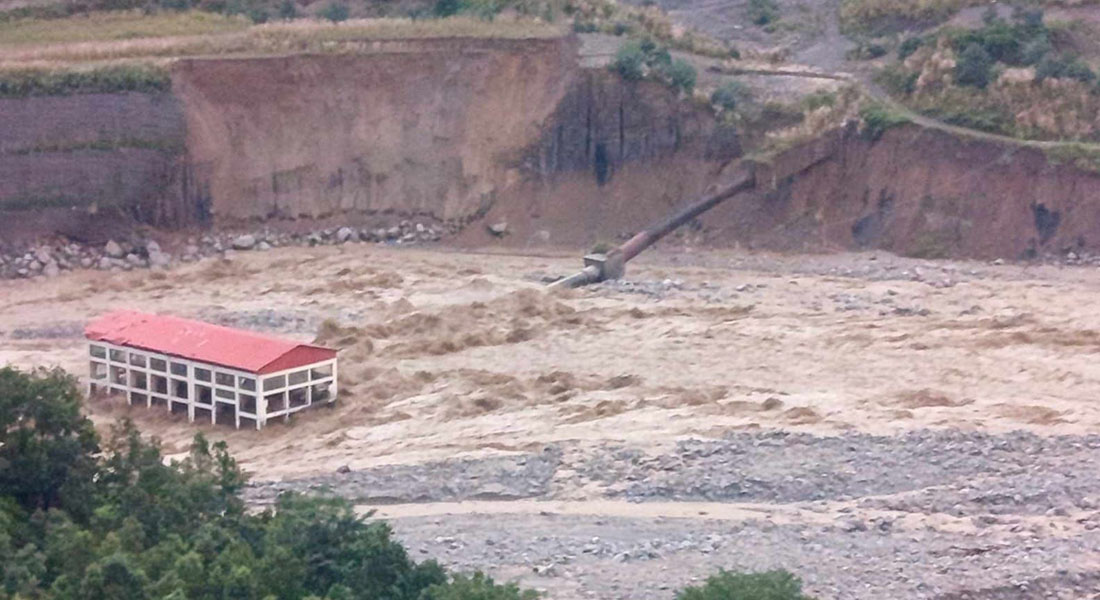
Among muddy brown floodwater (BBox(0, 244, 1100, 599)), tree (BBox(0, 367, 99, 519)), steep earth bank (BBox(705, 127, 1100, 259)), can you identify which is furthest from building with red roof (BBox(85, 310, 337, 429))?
steep earth bank (BBox(705, 127, 1100, 259))

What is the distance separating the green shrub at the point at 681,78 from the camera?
130 ft

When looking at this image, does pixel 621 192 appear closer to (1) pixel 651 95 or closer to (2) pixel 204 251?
(1) pixel 651 95

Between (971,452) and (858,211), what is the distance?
15798mm

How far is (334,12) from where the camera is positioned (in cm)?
4656

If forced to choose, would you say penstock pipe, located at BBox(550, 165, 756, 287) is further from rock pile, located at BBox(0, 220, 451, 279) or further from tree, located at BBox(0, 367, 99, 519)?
tree, located at BBox(0, 367, 99, 519)

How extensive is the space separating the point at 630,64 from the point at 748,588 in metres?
26.0

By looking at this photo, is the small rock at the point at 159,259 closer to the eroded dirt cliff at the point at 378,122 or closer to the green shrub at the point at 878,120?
the eroded dirt cliff at the point at 378,122

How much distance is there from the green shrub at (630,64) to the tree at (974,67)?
24.0 ft

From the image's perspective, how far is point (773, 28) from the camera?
155ft

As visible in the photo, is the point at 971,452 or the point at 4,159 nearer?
the point at 971,452

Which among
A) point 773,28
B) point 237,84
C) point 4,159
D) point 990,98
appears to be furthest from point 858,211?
point 4,159

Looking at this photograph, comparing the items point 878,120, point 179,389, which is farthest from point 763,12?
point 179,389

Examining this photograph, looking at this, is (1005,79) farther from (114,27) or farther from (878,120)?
(114,27)

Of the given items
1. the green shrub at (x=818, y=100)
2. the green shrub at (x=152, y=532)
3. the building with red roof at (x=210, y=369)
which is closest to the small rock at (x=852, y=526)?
the green shrub at (x=152, y=532)
